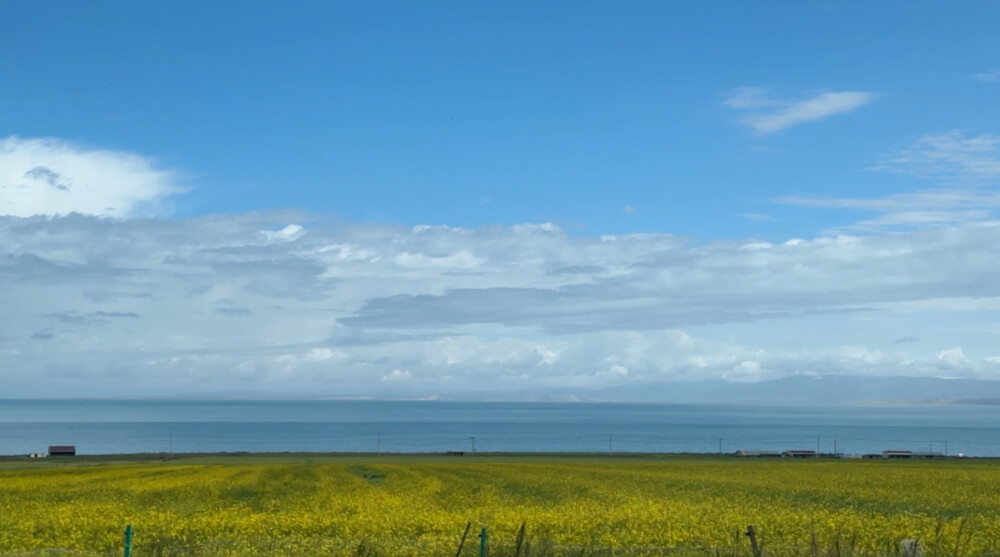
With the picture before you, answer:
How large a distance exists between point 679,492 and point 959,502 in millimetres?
12247

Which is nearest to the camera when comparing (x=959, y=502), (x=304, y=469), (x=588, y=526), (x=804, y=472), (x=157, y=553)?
(x=157, y=553)

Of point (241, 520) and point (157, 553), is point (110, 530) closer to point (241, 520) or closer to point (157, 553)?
point (241, 520)

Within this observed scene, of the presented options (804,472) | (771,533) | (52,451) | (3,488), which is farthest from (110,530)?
(52,451)

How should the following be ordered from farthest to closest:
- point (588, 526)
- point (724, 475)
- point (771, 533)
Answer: point (724, 475) < point (588, 526) < point (771, 533)

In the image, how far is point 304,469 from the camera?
67.1 meters

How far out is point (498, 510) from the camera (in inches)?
1320

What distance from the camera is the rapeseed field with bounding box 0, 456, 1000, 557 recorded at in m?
20.6

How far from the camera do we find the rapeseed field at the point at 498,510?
20609mm

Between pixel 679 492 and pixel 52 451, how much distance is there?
84006mm

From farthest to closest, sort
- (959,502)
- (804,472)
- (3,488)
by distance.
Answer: (804,472) → (3,488) → (959,502)

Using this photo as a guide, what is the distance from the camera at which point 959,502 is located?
40.9 metres

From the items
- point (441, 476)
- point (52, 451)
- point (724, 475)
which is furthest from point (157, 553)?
point (52, 451)

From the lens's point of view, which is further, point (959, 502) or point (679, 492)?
point (679, 492)

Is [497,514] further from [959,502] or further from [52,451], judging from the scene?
[52,451]
